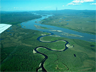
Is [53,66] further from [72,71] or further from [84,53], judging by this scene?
[84,53]

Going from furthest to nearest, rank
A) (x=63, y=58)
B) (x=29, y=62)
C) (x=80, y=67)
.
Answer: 1. (x=63, y=58)
2. (x=29, y=62)
3. (x=80, y=67)

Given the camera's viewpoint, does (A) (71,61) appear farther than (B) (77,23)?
No

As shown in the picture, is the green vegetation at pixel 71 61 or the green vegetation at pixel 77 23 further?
the green vegetation at pixel 77 23

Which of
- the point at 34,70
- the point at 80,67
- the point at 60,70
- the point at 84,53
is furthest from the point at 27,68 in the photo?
the point at 84,53

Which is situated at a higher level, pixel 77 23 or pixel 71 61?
pixel 71 61

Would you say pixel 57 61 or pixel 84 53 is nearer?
pixel 57 61

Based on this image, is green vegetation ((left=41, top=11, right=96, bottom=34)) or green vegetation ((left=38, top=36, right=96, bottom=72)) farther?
green vegetation ((left=41, top=11, right=96, bottom=34))

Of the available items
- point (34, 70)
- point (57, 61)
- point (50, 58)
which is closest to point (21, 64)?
point (34, 70)

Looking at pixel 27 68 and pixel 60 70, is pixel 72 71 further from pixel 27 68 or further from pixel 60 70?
pixel 27 68

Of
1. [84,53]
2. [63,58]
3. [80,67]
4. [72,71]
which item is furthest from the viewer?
[84,53]
